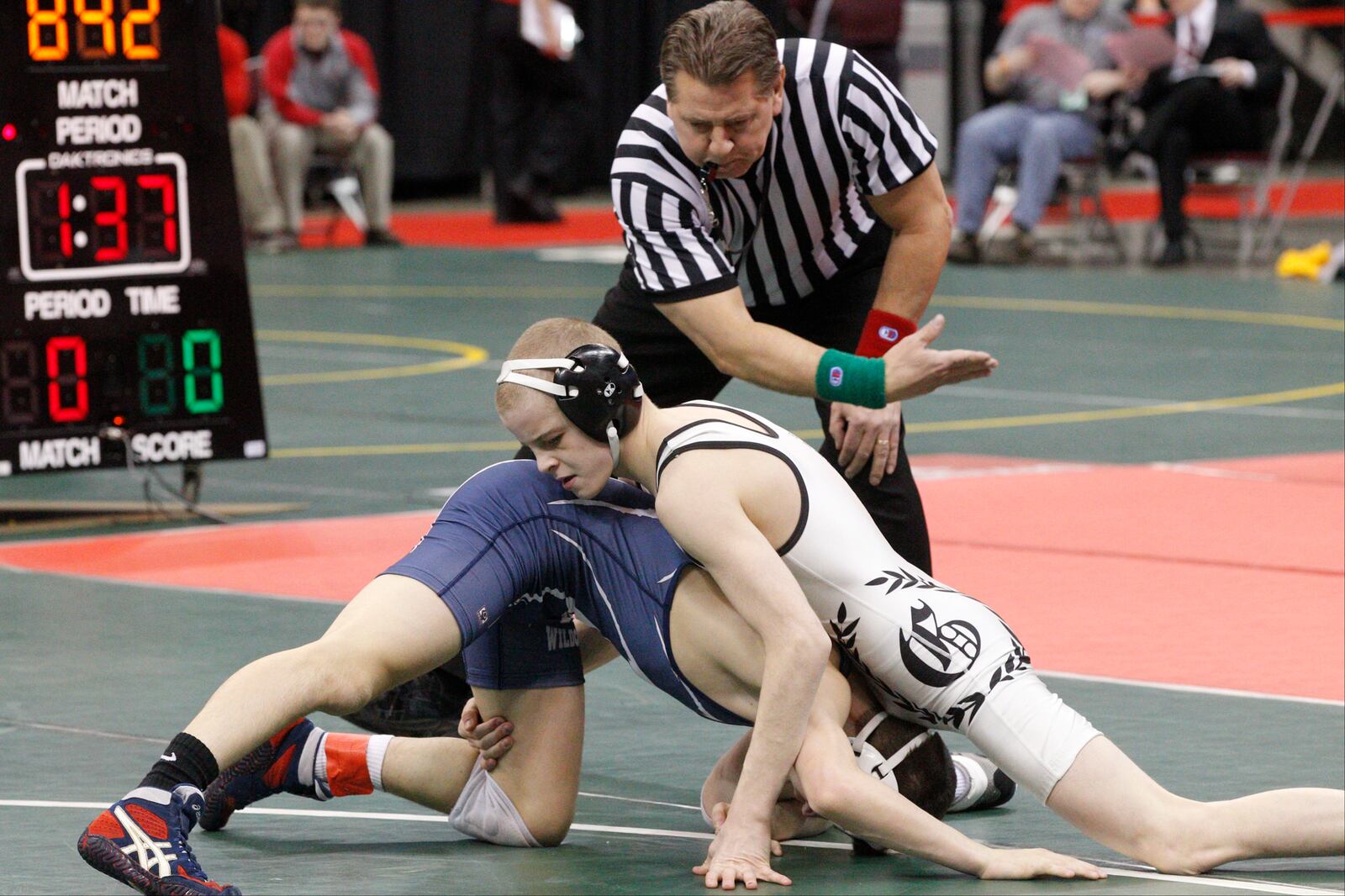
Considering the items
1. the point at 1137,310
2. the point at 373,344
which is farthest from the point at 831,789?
the point at 1137,310

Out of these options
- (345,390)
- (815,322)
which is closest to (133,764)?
(815,322)

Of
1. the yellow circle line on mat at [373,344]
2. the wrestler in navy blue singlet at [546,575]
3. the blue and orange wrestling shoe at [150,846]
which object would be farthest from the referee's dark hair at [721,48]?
the yellow circle line on mat at [373,344]

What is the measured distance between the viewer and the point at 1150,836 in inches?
164

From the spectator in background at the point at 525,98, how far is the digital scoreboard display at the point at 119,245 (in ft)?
34.5

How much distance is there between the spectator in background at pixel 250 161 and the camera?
56.6 feet

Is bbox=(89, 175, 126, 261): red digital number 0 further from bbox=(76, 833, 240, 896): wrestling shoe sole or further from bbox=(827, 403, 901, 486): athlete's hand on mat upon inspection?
bbox=(76, 833, 240, 896): wrestling shoe sole

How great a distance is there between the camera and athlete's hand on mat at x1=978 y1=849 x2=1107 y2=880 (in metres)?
4.09

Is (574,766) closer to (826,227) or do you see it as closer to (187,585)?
(826,227)

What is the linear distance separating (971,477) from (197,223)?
2919 mm

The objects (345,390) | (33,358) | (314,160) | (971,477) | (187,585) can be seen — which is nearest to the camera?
(187,585)

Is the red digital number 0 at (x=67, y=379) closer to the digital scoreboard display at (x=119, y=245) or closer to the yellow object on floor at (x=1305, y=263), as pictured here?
the digital scoreboard display at (x=119, y=245)

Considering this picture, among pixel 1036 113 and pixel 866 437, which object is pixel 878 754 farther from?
pixel 1036 113

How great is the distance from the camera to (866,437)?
5.11 m

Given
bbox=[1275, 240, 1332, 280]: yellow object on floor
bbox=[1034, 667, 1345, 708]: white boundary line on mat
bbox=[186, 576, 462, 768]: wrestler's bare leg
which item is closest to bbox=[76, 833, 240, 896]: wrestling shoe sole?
bbox=[186, 576, 462, 768]: wrestler's bare leg
